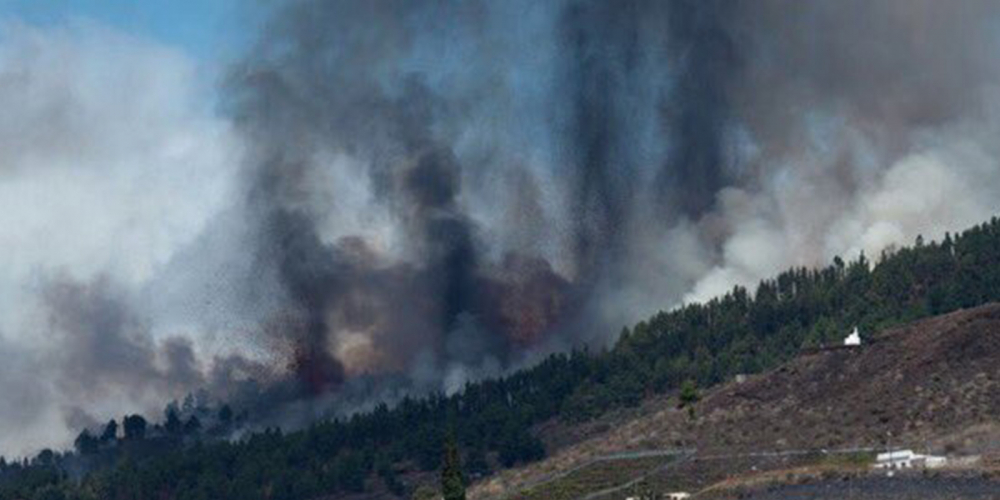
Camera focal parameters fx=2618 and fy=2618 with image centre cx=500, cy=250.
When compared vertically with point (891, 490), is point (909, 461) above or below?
above

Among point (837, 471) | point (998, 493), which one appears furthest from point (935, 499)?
point (837, 471)

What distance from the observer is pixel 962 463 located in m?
190

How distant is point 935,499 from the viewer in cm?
18100

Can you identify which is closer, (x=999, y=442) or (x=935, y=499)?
(x=935, y=499)

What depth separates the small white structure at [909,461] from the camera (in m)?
192

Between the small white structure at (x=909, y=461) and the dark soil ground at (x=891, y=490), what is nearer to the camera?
the dark soil ground at (x=891, y=490)

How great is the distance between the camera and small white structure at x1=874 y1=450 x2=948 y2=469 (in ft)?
631

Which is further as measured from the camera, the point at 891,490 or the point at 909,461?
the point at 909,461

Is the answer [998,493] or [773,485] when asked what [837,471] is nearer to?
[773,485]

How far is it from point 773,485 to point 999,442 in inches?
709

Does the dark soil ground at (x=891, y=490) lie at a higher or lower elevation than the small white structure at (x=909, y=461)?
lower

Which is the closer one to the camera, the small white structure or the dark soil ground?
the dark soil ground

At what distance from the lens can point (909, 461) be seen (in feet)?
641

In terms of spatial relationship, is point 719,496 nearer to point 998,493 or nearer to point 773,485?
point 773,485
